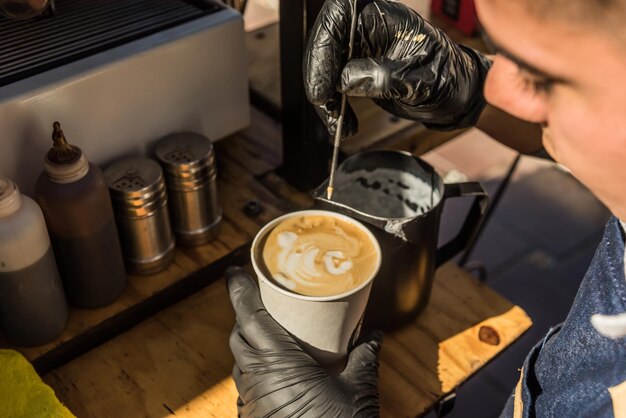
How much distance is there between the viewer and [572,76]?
0.54 m

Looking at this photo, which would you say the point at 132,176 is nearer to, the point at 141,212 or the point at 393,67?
the point at 141,212

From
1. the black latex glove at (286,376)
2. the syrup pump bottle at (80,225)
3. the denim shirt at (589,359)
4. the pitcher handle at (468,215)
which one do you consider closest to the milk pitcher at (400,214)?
the pitcher handle at (468,215)

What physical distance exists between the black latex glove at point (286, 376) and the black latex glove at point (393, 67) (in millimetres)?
331

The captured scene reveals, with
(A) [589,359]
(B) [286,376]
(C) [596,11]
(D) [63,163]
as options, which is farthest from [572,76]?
(D) [63,163]

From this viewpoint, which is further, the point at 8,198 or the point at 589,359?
the point at 8,198

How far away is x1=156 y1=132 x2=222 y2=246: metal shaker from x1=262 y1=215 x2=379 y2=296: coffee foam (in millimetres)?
268

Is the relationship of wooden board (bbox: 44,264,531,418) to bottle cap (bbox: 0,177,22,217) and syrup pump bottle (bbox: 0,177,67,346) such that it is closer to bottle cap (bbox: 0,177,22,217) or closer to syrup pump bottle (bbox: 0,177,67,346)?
syrup pump bottle (bbox: 0,177,67,346)

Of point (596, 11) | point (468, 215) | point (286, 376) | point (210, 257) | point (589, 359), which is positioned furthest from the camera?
point (210, 257)

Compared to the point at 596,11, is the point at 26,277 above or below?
below

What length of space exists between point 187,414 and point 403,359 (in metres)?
0.37

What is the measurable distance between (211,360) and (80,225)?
0.31 metres

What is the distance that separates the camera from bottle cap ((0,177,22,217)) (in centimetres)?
90

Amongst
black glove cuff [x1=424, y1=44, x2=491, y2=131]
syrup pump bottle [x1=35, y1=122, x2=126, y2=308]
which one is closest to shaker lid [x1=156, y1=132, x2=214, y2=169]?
syrup pump bottle [x1=35, y1=122, x2=126, y2=308]

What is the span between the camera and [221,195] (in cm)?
137
